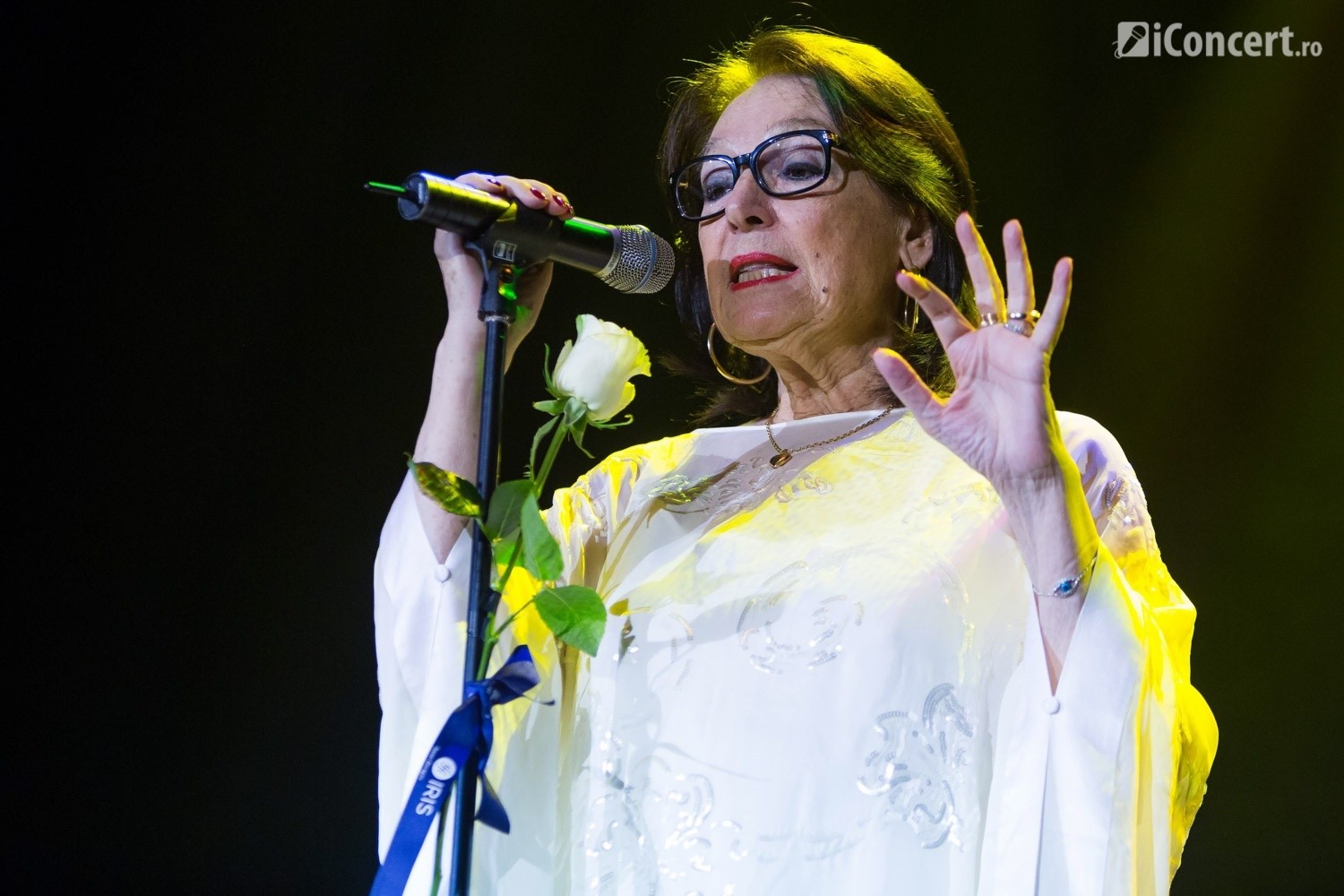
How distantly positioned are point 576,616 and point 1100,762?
52cm

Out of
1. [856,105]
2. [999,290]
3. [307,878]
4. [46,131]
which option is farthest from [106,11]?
[999,290]

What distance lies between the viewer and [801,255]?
67.5 inches

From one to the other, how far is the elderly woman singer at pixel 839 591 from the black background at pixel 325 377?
2.24ft

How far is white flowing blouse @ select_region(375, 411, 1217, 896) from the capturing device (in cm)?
121

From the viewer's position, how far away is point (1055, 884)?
1211 mm

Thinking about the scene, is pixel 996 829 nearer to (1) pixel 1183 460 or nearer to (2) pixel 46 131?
(1) pixel 1183 460

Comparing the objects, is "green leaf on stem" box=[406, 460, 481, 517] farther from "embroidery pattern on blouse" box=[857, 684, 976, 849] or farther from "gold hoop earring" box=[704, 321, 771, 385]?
"gold hoop earring" box=[704, 321, 771, 385]

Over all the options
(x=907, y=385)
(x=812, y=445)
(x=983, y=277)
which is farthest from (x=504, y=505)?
(x=812, y=445)

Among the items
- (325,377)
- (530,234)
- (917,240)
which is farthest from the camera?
(325,377)

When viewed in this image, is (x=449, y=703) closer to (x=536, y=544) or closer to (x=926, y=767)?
(x=536, y=544)

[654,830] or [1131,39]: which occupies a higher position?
[1131,39]

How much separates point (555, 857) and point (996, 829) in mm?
564

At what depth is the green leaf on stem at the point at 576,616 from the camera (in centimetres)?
125

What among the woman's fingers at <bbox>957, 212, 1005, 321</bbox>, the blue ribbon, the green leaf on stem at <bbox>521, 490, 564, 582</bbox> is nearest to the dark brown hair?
the woman's fingers at <bbox>957, 212, 1005, 321</bbox>
